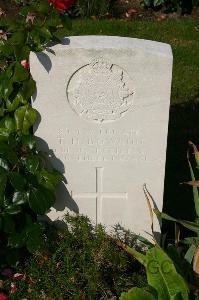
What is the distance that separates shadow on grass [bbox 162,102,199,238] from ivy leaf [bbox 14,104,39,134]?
122cm

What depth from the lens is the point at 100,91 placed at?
3020mm

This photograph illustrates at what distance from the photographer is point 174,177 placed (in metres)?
4.36

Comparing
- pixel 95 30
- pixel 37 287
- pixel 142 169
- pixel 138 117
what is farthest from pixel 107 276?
pixel 95 30

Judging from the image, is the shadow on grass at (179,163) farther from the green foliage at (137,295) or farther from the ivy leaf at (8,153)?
the ivy leaf at (8,153)

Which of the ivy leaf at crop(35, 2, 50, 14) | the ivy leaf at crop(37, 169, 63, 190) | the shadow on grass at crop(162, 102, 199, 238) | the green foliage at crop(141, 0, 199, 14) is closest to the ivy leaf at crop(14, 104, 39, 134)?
the ivy leaf at crop(37, 169, 63, 190)

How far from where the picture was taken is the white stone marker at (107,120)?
292 centimetres

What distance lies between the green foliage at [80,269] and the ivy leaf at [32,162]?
42cm

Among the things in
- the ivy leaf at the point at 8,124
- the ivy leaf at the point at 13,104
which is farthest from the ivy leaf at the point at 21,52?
the ivy leaf at the point at 8,124

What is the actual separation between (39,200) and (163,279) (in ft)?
2.59

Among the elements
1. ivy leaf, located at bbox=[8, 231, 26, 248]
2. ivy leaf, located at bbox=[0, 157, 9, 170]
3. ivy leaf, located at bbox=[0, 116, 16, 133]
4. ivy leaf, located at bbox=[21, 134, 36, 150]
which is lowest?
ivy leaf, located at bbox=[8, 231, 26, 248]

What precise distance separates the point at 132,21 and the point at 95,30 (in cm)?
71

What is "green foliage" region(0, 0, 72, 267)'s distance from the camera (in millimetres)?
2994

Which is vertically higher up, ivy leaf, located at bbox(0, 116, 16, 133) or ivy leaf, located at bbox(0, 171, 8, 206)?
ivy leaf, located at bbox(0, 116, 16, 133)

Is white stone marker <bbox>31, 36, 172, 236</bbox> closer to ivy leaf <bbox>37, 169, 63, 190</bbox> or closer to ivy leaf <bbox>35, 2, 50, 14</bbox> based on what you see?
ivy leaf <bbox>37, 169, 63, 190</bbox>
